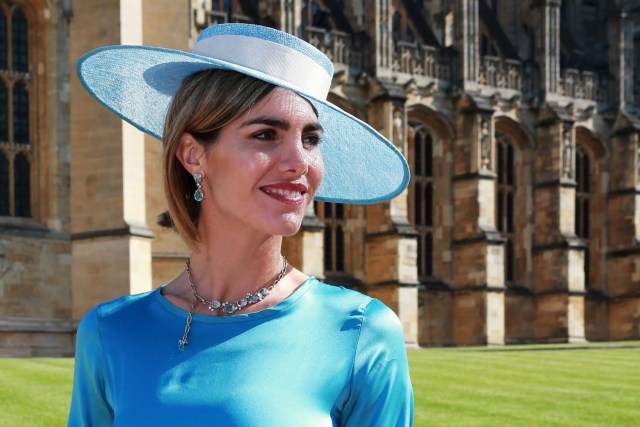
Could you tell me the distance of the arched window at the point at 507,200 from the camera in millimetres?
32031

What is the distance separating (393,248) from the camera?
2708 centimetres

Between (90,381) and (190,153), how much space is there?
0.38 m

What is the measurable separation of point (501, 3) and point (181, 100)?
33293 millimetres

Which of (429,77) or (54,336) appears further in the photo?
(429,77)

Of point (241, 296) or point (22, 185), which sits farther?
point (22, 185)

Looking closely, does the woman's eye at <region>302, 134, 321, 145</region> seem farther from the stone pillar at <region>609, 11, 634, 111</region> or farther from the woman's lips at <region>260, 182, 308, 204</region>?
the stone pillar at <region>609, 11, 634, 111</region>

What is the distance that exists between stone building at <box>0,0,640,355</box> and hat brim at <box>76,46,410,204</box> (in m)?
16.6

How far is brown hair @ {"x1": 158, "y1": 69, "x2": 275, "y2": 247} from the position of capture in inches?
67.0

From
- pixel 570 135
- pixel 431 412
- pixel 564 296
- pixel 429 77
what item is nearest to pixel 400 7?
pixel 429 77

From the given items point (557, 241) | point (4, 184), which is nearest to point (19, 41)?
point (4, 184)

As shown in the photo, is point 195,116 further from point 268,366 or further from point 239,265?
point 268,366

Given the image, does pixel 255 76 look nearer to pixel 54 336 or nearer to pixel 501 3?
pixel 54 336

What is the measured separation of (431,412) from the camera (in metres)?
9.28

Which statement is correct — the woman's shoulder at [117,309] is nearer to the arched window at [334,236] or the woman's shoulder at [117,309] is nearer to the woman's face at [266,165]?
the woman's face at [266,165]
